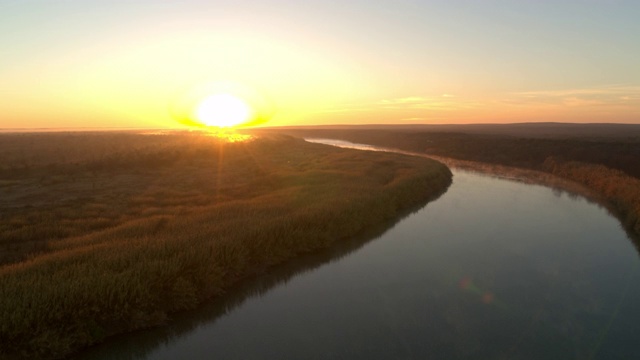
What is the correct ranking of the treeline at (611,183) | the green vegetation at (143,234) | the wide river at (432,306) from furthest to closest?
the treeline at (611,183), the wide river at (432,306), the green vegetation at (143,234)

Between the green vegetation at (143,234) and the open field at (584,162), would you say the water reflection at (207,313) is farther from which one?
the open field at (584,162)

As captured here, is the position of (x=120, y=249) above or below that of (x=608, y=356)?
above

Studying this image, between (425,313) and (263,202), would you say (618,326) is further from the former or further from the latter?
(263,202)

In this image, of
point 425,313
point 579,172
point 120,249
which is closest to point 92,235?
point 120,249

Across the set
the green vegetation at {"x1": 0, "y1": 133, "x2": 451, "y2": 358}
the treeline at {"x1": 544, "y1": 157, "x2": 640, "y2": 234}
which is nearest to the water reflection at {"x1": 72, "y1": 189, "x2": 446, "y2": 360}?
the green vegetation at {"x1": 0, "y1": 133, "x2": 451, "y2": 358}

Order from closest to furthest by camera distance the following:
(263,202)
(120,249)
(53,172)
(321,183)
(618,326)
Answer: (618,326), (120,249), (263,202), (321,183), (53,172)

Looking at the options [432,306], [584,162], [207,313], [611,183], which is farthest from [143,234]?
[584,162]

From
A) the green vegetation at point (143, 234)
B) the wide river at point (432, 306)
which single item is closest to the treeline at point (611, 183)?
the wide river at point (432, 306)
